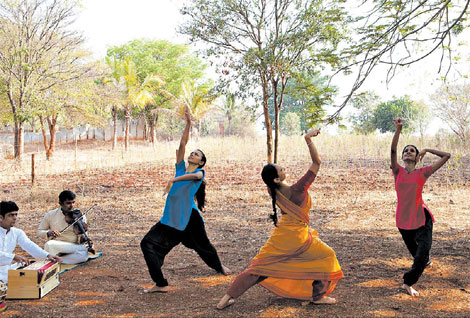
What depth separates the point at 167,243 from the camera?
451cm

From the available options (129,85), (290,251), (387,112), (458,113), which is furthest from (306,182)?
(387,112)

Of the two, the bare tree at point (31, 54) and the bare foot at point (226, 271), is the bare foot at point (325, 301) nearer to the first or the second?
the bare foot at point (226, 271)

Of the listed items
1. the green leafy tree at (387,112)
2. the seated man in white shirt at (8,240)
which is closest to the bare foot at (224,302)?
the seated man in white shirt at (8,240)

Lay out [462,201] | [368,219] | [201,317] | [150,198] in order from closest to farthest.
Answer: [201,317] < [368,219] < [462,201] < [150,198]

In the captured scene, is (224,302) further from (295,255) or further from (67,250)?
(67,250)

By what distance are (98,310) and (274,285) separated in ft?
5.75

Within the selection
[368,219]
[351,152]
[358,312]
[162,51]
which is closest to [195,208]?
[358,312]

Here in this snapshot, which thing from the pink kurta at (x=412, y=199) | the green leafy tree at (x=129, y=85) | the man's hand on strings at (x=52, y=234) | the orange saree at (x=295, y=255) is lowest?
the man's hand on strings at (x=52, y=234)

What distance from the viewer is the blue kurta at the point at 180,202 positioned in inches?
178

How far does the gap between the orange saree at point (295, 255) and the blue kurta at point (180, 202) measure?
1091 millimetres

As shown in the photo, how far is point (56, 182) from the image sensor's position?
1396cm

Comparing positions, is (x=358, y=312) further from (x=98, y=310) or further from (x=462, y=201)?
(x=462, y=201)

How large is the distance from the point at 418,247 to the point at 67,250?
4.33 metres

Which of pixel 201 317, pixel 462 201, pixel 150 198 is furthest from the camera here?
pixel 150 198
